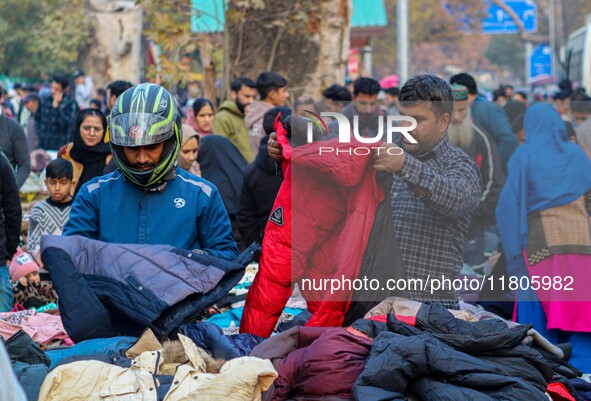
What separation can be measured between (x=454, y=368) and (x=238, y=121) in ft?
22.6

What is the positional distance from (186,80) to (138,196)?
339 inches

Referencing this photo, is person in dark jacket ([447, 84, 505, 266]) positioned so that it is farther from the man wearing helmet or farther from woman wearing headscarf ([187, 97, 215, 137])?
the man wearing helmet

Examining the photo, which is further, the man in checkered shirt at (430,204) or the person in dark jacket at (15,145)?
the person in dark jacket at (15,145)

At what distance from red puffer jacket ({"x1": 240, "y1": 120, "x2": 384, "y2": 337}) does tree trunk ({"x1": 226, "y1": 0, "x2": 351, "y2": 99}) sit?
8557 millimetres

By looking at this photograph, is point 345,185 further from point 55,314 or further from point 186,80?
point 186,80

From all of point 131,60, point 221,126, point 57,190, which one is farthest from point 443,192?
point 131,60

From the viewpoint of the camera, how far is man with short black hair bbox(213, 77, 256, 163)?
35.1 ft

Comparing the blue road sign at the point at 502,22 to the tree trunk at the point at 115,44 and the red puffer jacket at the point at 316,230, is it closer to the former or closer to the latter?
the tree trunk at the point at 115,44

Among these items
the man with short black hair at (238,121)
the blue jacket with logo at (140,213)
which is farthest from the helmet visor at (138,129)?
the man with short black hair at (238,121)

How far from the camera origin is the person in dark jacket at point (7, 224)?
7.29 m

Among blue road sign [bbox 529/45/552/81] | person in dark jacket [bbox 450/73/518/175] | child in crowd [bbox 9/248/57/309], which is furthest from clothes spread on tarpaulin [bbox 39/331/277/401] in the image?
blue road sign [bbox 529/45/552/81]

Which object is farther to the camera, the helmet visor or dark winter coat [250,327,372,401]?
the helmet visor

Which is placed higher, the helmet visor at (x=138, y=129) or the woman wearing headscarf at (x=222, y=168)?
the helmet visor at (x=138, y=129)

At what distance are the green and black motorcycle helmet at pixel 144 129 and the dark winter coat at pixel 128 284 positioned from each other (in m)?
0.35
